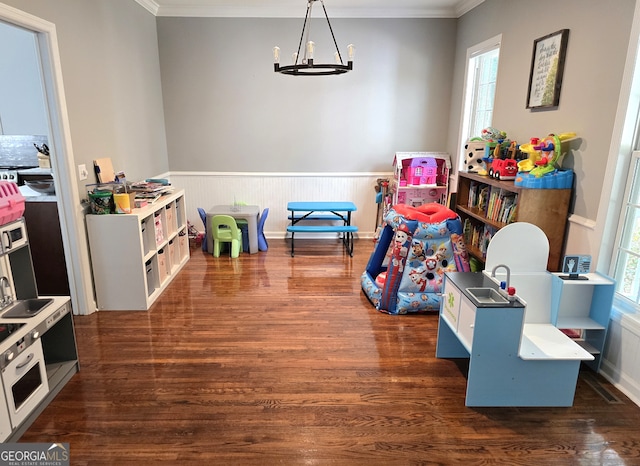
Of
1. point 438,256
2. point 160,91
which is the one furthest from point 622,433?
point 160,91

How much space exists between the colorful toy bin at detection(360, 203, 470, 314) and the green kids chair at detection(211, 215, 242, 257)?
2192 millimetres

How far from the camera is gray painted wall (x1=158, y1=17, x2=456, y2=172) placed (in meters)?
5.18

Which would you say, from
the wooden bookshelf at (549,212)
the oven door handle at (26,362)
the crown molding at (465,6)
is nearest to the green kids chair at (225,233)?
A: the oven door handle at (26,362)

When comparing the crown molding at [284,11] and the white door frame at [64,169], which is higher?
the crown molding at [284,11]

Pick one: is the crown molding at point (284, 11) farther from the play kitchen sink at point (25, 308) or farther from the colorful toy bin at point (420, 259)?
the play kitchen sink at point (25, 308)

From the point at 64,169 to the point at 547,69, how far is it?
396cm

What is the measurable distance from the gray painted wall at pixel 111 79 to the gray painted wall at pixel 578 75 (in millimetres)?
3843

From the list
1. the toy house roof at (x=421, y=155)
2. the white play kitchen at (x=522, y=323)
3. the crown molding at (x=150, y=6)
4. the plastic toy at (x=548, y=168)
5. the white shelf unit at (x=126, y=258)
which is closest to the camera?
the white play kitchen at (x=522, y=323)

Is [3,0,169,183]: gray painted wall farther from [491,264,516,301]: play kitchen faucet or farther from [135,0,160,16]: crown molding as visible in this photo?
[491,264,516,301]: play kitchen faucet

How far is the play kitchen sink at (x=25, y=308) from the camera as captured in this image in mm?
2254

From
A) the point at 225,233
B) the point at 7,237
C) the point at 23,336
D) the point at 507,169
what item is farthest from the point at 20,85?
the point at 507,169

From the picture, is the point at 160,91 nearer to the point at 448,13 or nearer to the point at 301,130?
the point at 301,130

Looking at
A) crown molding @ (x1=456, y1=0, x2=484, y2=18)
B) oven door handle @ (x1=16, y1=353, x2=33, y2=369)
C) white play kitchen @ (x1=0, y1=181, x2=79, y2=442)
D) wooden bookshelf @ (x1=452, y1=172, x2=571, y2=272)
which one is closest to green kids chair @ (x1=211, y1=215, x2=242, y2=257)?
white play kitchen @ (x1=0, y1=181, x2=79, y2=442)

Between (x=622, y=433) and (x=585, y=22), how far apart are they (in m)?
2.64
